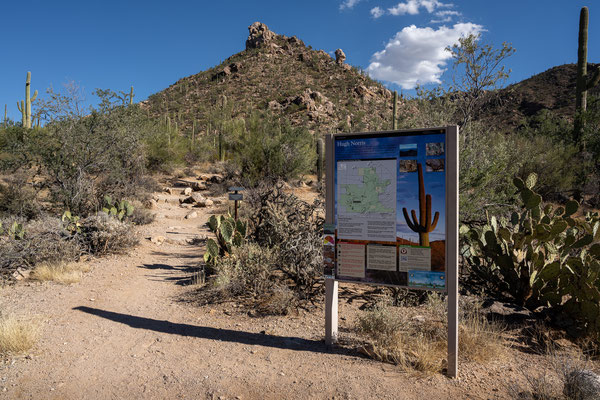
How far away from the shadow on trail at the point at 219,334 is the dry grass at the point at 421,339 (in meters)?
0.40

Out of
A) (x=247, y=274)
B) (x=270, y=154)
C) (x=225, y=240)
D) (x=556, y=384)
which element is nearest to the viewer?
(x=556, y=384)

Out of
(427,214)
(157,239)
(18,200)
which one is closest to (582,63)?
(427,214)

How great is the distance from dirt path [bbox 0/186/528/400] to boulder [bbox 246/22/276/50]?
6794 cm

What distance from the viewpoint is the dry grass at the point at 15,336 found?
Result: 12.7 ft

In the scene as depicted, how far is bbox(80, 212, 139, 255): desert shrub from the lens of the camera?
762 cm

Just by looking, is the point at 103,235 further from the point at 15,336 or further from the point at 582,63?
the point at 582,63

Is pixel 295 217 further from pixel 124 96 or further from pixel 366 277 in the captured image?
pixel 124 96

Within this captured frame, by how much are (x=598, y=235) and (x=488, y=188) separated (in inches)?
149

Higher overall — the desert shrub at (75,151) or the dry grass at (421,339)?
the desert shrub at (75,151)

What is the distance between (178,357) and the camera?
3896mm

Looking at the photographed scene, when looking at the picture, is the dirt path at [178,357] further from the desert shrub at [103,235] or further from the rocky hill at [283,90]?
the rocky hill at [283,90]

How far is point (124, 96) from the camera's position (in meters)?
13.3

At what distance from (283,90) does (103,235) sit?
47.6 meters

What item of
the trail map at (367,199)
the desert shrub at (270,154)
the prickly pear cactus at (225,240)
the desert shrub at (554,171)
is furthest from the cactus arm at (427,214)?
the desert shrub at (270,154)
